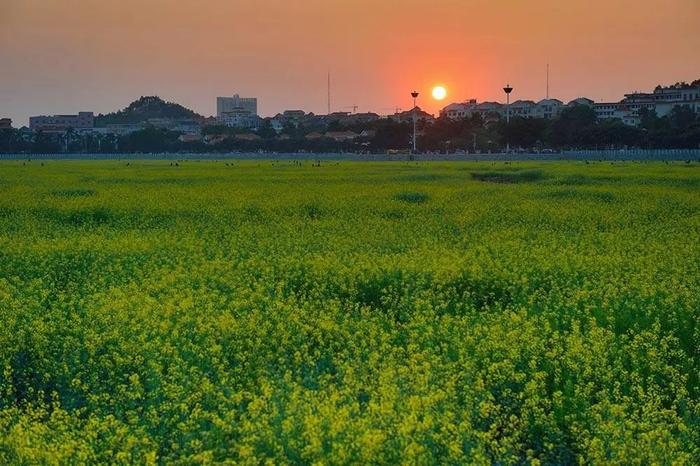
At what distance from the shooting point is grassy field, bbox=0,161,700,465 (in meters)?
6.48

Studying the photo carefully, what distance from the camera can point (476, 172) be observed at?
4875 centimetres

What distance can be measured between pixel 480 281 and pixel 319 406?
6.22 meters

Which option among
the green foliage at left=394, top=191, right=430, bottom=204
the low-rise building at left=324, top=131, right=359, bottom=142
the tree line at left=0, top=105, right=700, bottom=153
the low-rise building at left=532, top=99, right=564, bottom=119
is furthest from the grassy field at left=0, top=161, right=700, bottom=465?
the low-rise building at left=532, top=99, right=564, bottom=119

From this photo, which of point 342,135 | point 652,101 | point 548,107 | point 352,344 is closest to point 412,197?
point 352,344

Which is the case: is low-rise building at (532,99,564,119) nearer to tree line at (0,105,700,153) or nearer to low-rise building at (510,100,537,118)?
low-rise building at (510,100,537,118)

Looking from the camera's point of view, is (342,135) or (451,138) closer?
(451,138)

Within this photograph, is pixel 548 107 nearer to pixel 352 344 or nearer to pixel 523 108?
pixel 523 108

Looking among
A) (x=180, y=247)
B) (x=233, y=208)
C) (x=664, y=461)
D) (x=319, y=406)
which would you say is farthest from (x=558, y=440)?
(x=233, y=208)

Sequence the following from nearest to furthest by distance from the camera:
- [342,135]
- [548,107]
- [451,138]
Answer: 1. [451,138]
2. [342,135]
3. [548,107]

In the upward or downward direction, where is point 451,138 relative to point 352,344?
upward

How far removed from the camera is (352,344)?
9008mm

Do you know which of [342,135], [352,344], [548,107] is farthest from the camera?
[548,107]

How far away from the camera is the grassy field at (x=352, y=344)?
6484mm

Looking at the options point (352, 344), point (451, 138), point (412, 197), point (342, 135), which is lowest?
point (352, 344)
